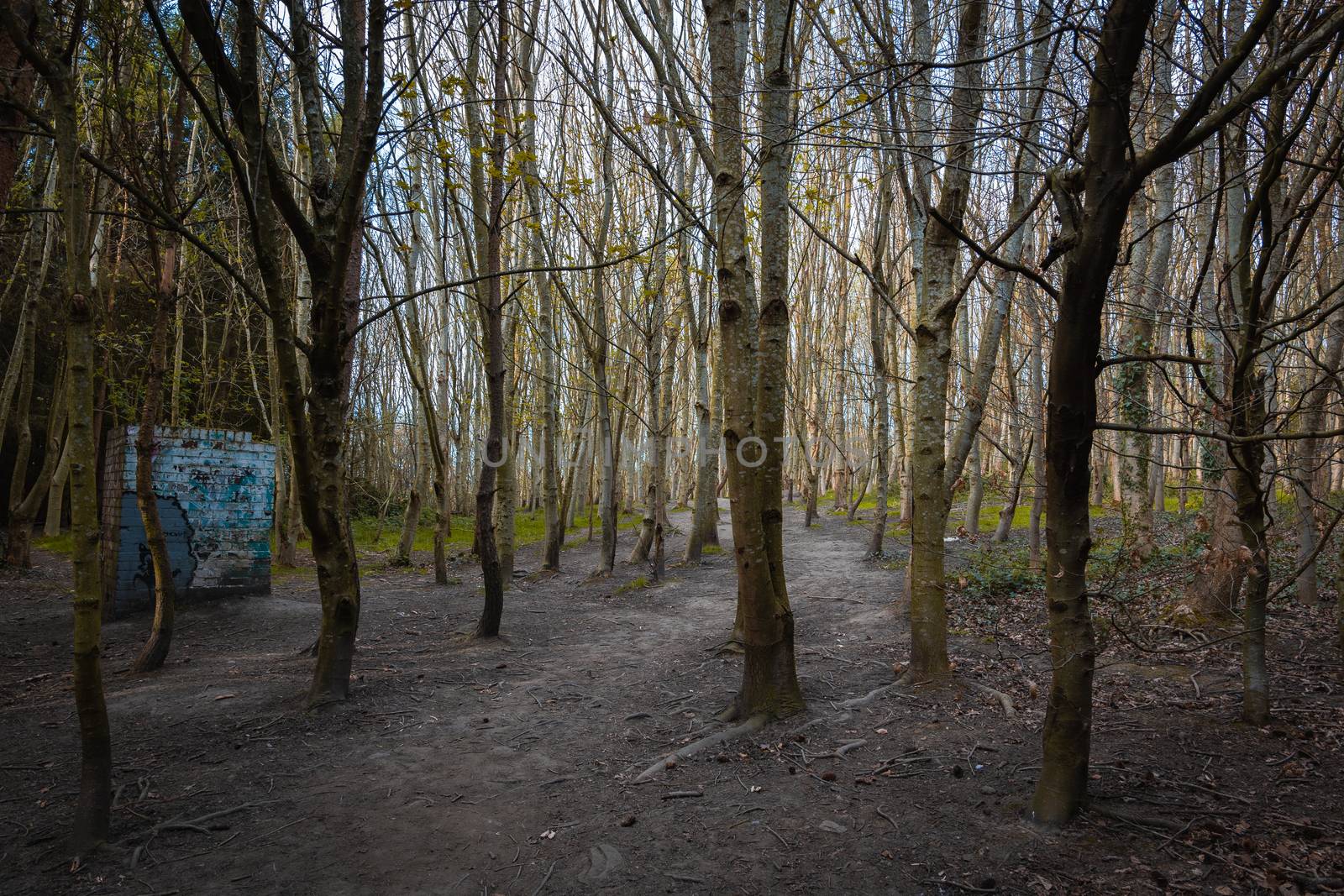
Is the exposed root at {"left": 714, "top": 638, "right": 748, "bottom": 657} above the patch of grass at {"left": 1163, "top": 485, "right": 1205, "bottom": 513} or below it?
below

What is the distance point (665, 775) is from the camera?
401 centimetres

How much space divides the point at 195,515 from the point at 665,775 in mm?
7630

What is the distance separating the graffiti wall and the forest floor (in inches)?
58.1

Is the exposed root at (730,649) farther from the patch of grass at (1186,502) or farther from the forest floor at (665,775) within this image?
the patch of grass at (1186,502)

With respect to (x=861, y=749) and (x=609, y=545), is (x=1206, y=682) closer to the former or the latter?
(x=861, y=749)

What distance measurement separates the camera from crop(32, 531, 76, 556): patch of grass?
13239 mm

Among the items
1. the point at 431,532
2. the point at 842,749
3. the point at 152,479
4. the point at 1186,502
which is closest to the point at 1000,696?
the point at 842,749

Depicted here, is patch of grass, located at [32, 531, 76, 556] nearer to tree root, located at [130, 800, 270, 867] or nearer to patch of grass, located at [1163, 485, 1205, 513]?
tree root, located at [130, 800, 270, 867]

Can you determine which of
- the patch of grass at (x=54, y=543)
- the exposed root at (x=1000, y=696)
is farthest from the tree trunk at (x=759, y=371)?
the patch of grass at (x=54, y=543)

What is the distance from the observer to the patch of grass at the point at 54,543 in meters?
13.2

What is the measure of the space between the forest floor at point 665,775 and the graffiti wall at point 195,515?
1475 mm

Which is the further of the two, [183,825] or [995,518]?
[995,518]

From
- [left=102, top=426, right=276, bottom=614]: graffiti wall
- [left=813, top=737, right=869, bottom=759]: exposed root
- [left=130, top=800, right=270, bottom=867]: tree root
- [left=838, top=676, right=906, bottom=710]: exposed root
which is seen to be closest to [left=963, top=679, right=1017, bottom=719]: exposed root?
[left=838, top=676, right=906, bottom=710]: exposed root

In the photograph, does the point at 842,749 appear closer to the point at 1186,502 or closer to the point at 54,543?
the point at 1186,502
